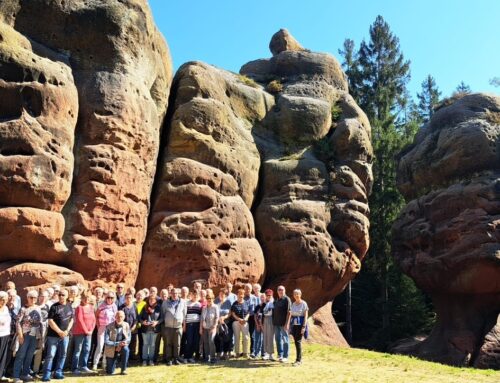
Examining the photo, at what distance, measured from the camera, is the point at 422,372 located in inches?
505

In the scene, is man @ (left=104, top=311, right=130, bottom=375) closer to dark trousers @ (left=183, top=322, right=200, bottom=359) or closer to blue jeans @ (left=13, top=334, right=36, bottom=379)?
blue jeans @ (left=13, top=334, right=36, bottom=379)

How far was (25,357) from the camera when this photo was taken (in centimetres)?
954

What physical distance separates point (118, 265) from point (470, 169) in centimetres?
1786

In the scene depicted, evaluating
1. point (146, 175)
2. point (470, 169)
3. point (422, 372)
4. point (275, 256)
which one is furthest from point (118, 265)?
point (470, 169)

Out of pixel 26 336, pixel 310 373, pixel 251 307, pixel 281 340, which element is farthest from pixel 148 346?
pixel 310 373

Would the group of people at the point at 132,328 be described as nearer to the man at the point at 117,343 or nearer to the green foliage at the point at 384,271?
the man at the point at 117,343

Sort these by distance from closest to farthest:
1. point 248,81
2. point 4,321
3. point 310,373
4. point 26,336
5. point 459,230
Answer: point 4,321 → point 26,336 → point 310,373 → point 248,81 → point 459,230

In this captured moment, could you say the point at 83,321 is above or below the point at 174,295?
below

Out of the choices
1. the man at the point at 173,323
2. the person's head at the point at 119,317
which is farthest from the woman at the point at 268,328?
the person's head at the point at 119,317

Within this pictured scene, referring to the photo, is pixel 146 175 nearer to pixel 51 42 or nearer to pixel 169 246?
pixel 169 246

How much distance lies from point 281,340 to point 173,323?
256 cm

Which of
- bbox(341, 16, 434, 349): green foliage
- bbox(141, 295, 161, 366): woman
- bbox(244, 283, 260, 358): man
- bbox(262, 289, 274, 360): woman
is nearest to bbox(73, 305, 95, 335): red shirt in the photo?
bbox(141, 295, 161, 366): woman

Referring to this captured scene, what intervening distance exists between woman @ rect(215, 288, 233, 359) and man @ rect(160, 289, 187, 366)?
978 mm

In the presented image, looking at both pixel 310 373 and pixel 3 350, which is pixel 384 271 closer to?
pixel 310 373
